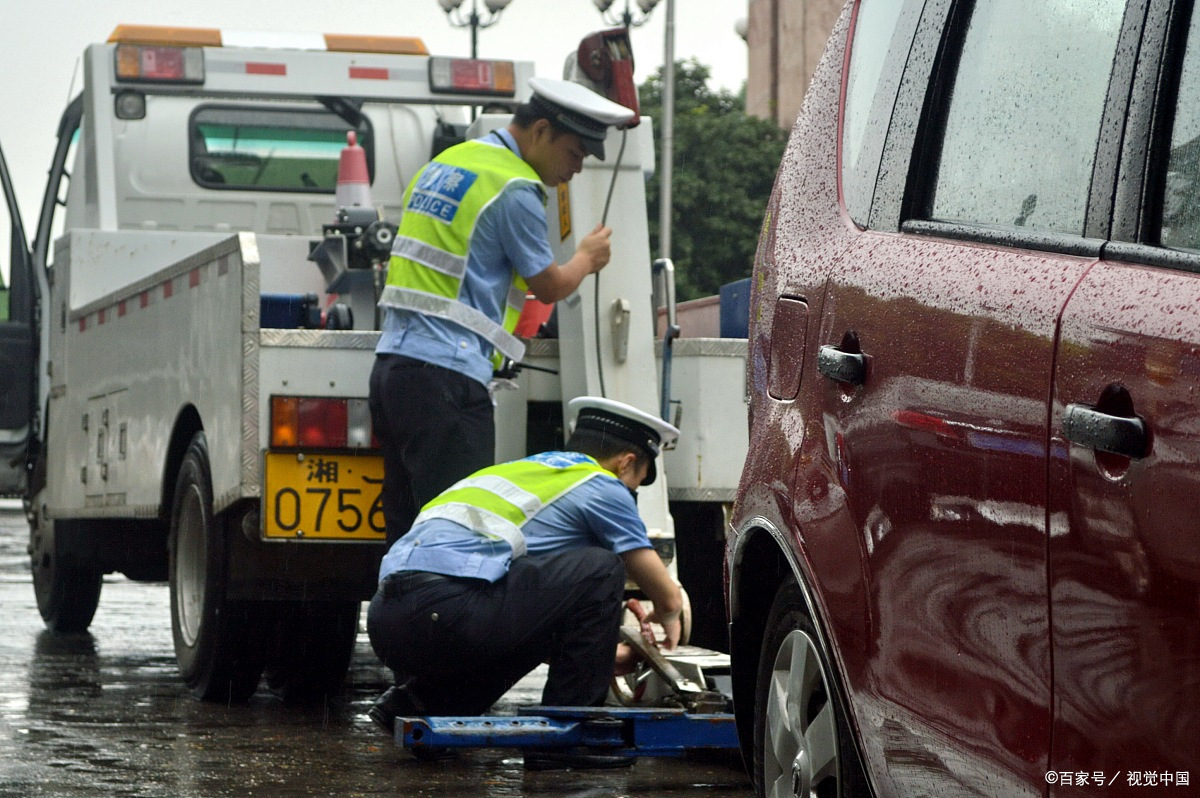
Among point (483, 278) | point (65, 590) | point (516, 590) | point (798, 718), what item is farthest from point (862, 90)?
point (65, 590)

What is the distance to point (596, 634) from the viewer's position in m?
5.45

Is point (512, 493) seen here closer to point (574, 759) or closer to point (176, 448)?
point (574, 759)

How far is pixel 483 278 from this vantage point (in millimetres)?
6113

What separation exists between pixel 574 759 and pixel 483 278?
157 centimetres

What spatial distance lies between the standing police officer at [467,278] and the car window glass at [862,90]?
8.59 ft

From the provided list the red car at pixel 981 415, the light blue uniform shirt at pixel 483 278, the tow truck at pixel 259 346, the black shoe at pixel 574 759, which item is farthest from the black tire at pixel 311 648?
the red car at pixel 981 415

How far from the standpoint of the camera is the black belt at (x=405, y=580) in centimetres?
539

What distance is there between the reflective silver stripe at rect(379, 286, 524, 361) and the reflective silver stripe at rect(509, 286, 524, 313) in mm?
142

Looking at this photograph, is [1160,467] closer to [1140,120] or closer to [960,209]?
[1140,120]

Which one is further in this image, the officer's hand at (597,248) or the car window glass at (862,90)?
the officer's hand at (597,248)

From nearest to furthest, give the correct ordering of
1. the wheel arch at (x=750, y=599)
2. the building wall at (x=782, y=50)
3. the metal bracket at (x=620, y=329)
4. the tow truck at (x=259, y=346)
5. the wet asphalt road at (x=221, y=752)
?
the wheel arch at (x=750, y=599) < the wet asphalt road at (x=221, y=752) < the tow truck at (x=259, y=346) < the metal bracket at (x=620, y=329) < the building wall at (x=782, y=50)

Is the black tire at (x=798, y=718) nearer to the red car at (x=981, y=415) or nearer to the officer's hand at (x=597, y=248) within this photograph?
the red car at (x=981, y=415)

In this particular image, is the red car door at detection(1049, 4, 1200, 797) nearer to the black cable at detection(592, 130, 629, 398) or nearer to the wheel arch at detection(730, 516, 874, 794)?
the wheel arch at detection(730, 516, 874, 794)

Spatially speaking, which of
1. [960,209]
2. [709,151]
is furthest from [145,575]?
[709,151]
